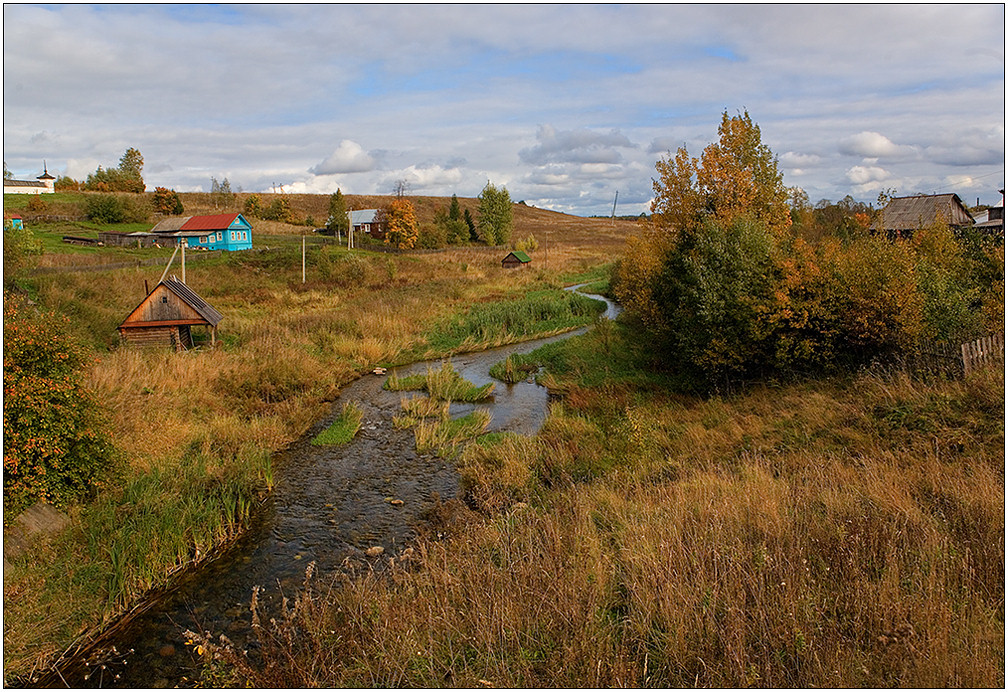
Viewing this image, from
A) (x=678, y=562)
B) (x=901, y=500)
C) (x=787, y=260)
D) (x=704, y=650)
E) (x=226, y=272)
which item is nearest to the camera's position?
(x=704, y=650)

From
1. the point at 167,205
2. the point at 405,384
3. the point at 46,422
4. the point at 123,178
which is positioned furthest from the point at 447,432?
the point at 123,178

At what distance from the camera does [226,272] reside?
40.6 m

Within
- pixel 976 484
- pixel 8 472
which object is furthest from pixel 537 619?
pixel 8 472

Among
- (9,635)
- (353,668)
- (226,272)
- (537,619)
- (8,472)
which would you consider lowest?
(9,635)

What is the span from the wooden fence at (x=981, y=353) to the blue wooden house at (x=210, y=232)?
5619cm

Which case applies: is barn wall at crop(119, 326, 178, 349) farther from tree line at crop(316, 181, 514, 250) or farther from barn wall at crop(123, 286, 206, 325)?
tree line at crop(316, 181, 514, 250)

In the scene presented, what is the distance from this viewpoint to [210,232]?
185 ft

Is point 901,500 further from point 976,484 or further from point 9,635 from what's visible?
point 9,635

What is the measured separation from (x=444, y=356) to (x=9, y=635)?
64.4 ft

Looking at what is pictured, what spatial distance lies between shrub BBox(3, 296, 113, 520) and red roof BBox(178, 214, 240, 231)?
5210cm

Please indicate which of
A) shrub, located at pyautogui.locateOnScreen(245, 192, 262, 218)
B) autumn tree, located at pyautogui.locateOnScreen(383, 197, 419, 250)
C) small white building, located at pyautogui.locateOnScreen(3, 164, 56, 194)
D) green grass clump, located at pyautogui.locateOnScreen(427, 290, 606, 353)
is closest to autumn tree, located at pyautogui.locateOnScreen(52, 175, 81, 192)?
small white building, located at pyautogui.locateOnScreen(3, 164, 56, 194)

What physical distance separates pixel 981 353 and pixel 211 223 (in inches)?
2359

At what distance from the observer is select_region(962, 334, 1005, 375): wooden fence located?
38.2 feet

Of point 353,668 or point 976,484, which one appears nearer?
point 353,668
